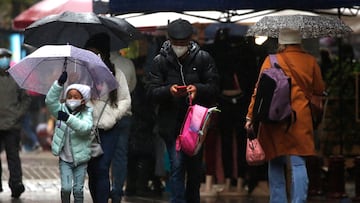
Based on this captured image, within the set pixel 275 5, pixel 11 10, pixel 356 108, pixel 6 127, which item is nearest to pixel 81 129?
pixel 275 5

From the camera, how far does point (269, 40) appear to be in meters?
13.3

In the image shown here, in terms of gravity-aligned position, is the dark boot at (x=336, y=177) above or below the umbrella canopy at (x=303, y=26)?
below

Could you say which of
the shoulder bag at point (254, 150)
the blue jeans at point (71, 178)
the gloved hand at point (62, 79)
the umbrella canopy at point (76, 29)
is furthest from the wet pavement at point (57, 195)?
the shoulder bag at point (254, 150)

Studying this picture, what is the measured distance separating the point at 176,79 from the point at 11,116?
3613mm

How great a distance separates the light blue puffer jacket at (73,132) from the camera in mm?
10008

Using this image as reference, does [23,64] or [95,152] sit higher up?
[23,64]

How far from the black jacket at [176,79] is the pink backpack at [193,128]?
34cm

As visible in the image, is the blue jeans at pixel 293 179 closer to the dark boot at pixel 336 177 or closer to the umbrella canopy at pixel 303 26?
the umbrella canopy at pixel 303 26

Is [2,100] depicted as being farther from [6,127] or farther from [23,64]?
[23,64]

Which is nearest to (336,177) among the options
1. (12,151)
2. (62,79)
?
(12,151)

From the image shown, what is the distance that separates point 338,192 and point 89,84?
4.36m

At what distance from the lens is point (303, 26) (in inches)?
443

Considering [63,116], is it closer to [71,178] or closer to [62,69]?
[71,178]

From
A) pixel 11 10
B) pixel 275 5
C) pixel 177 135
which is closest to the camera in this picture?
pixel 177 135
